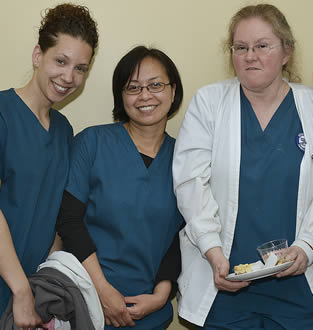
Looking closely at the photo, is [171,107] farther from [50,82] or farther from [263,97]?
[50,82]

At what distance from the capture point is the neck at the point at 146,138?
1895 millimetres

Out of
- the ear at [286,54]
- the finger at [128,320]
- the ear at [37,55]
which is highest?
the ear at [37,55]

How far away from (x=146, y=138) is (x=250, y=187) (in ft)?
1.59

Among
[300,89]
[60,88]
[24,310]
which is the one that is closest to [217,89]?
[300,89]

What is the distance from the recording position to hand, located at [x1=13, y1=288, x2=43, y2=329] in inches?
59.1

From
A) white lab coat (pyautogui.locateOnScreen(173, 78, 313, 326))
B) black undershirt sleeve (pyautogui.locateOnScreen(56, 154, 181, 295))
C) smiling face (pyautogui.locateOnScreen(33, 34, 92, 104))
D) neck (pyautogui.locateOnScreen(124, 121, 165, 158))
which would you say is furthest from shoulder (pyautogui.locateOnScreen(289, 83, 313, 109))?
black undershirt sleeve (pyautogui.locateOnScreen(56, 154, 181, 295))

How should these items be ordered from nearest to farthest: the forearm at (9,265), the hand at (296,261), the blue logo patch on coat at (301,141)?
1. the forearm at (9,265)
2. the hand at (296,261)
3. the blue logo patch on coat at (301,141)

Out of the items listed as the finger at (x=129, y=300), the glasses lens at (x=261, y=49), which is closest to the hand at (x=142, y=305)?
the finger at (x=129, y=300)

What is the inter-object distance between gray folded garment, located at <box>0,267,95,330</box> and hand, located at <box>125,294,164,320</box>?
22 cm

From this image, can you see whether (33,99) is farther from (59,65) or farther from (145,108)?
(145,108)

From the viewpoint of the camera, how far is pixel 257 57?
165 centimetres

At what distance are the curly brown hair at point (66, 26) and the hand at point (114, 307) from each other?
913mm

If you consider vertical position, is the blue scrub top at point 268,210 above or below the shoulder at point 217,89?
below

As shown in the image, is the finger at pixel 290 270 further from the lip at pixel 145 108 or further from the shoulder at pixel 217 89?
the lip at pixel 145 108
